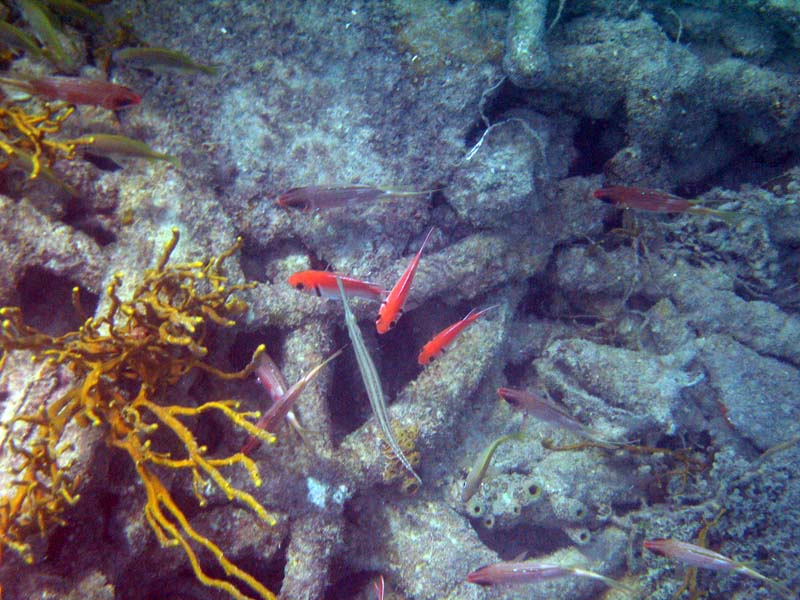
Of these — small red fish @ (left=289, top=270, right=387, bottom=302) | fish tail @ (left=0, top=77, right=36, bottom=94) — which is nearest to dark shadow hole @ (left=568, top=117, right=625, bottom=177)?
small red fish @ (left=289, top=270, right=387, bottom=302)

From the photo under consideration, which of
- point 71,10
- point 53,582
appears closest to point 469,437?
point 53,582

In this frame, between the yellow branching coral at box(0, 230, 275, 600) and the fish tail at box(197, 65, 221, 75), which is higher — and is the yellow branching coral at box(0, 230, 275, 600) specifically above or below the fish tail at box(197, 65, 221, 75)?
below

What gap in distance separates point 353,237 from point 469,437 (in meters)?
2.38

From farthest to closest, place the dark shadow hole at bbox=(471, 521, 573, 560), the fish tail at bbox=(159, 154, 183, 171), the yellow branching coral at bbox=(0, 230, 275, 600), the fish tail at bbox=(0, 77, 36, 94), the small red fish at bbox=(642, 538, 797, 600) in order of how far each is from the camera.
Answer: the dark shadow hole at bbox=(471, 521, 573, 560)
the small red fish at bbox=(642, 538, 797, 600)
the fish tail at bbox=(159, 154, 183, 171)
the fish tail at bbox=(0, 77, 36, 94)
the yellow branching coral at bbox=(0, 230, 275, 600)

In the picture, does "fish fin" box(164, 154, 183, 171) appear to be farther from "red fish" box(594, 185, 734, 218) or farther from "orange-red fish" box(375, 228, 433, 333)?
"red fish" box(594, 185, 734, 218)

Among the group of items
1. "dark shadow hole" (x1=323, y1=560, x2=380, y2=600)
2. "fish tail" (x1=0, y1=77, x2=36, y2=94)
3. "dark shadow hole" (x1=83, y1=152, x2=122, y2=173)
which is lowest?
"dark shadow hole" (x1=323, y1=560, x2=380, y2=600)

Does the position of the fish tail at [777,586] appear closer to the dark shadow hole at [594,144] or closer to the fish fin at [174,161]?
the dark shadow hole at [594,144]

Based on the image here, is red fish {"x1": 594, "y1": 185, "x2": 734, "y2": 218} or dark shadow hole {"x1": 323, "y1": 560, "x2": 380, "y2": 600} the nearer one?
dark shadow hole {"x1": 323, "y1": 560, "x2": 380, "y2": 600}

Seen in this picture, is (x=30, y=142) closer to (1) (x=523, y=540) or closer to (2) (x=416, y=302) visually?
(2) (x=416, y=302)

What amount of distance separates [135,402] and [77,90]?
226cm

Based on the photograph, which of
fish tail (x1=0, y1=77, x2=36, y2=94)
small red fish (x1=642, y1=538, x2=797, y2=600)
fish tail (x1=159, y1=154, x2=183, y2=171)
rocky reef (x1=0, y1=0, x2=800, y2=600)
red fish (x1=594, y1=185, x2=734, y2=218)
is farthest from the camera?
red fish (x1=594, y1=185, x2=734, y2=218)

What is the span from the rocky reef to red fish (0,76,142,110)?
0.32m

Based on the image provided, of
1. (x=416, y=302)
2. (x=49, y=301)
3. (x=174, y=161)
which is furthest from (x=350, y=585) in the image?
(x=174, y=161)

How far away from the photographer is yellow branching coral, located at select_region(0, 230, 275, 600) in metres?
2.51
